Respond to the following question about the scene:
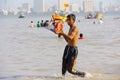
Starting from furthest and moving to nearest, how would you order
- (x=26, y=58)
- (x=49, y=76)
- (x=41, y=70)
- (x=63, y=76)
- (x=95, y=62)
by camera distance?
(x=26, y=58) → (x=95, y=62) → (x=41, y=70) → (x=49, y=76) → (x=63, y=76)

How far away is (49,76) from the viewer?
11.6 metres

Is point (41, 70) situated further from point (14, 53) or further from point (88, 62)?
point (14, 53)

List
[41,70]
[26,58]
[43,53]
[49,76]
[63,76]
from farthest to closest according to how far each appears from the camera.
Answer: [43,53]
[26,58]
[41,70]
[49,76]
[63,76]

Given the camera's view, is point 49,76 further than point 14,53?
No

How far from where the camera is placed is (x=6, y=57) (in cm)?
1673

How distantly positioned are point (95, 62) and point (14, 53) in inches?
187

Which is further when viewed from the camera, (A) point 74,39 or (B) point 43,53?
(B) point 43,53

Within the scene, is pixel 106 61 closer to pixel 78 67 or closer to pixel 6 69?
pixel 78 67

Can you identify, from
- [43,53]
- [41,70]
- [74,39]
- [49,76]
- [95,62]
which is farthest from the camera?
[43,53]

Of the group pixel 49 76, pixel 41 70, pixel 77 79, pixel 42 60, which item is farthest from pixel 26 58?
pixel 77 79

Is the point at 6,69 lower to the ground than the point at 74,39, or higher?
lower

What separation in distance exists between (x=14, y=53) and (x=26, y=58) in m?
2.19

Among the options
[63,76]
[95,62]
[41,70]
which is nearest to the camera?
[63,76]

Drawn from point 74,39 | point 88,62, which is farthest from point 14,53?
point 74,39
